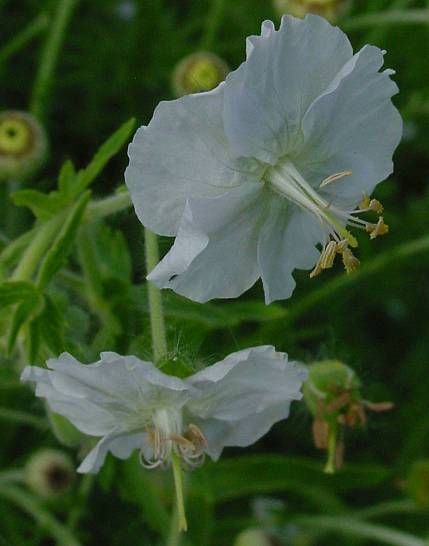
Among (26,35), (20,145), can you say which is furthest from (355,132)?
(26,35)

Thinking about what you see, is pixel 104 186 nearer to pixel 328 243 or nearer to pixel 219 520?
pixel 219 520

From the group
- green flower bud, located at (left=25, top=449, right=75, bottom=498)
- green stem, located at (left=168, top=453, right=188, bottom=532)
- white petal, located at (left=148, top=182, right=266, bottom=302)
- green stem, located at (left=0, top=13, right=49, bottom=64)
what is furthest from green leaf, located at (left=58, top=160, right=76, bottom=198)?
green stem, located at (left=0, top=13, right=49, bottom=64)

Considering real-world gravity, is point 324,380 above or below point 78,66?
below

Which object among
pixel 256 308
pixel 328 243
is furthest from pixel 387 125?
pixel 256 308

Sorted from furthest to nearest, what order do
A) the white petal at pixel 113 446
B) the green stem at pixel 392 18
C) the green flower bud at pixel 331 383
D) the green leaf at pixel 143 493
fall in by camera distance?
1. the green stem at pixel 392 18
2. the green leaf at pixel 143 493
3. the green flower bud at pixel 331 383
4. the white petal at pixel 113 446

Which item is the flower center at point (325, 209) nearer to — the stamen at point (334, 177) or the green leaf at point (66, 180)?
the stamen at point (334, 177)

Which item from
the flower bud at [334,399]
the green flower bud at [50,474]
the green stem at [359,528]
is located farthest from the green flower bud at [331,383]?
the green flower bud at [50,474]

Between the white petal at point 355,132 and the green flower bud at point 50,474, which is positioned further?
the green flower bud at point 50,474
